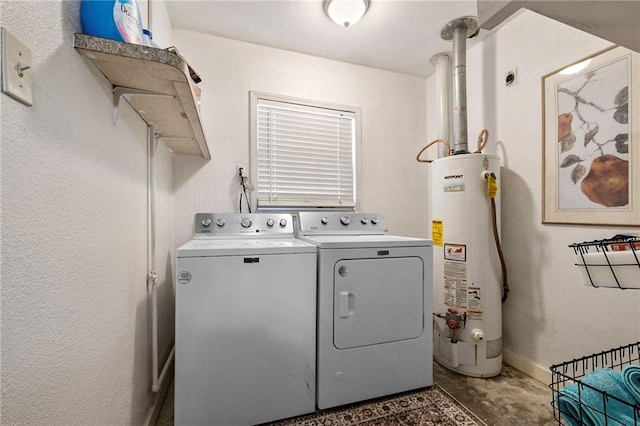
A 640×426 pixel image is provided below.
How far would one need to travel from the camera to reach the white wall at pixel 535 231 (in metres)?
1.56

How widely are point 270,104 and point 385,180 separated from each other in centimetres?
132

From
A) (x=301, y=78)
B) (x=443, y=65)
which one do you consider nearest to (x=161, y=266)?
(x=301, y=78)

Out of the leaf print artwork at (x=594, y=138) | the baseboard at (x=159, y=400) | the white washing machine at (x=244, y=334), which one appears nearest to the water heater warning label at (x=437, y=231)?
the leaf print artwork at (x=594, y=138)

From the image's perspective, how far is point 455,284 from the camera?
6.28 feet

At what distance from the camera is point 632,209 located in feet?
4.63

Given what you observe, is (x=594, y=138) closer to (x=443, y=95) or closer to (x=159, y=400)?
(x=443, y=95)

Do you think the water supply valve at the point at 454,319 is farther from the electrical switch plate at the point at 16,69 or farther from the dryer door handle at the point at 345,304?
the electrical switch plate at the point at 16,69

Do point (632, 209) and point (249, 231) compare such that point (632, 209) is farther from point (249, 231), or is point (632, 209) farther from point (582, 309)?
point (249, 231)

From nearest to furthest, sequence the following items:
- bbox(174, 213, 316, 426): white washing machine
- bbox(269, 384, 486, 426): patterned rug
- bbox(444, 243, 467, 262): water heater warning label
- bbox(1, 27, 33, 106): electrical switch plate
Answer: bbox(1, 27, 33, 106): electrical switch plate → bbox(174, 213, 316, 426): white washing machine → bbox(269, 384, 486, 426): patterned rug → bbox(444, 243, 467, 262): water heater warning label

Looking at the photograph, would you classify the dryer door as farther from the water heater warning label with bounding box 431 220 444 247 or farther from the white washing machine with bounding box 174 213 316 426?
the water heater warning label with bounding box 431 220 444 247

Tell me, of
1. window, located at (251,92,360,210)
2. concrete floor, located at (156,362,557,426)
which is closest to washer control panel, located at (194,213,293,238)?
window, located at (251,92,360,210)

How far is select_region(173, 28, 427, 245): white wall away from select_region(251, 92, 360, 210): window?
10 centimetres

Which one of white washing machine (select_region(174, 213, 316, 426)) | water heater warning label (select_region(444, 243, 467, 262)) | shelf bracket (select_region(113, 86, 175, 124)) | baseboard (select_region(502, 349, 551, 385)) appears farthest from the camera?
water heater warning label (select_region(444, 243, 467, 262))

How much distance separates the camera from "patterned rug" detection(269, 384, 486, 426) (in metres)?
1.42
